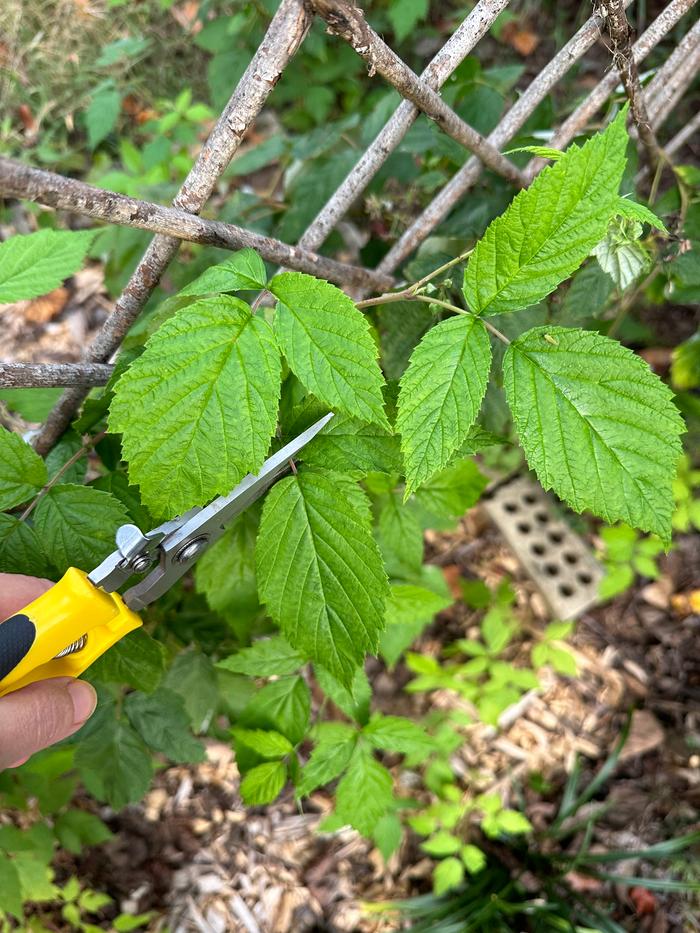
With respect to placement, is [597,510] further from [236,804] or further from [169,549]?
[236,804]

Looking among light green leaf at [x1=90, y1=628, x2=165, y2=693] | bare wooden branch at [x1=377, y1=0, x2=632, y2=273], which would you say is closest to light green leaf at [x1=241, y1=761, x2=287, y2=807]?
light green leaf at [x1=90, y1=628, x2=165, y2=693]

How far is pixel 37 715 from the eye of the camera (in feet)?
3.14

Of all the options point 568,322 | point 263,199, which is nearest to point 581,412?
point 568,322

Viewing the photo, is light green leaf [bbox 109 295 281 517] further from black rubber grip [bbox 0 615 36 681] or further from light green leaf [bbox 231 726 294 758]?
light green leaf [bbox 231 726 294 758]

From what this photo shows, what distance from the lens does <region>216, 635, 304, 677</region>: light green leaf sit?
4.20 feet

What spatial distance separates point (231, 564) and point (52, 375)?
0.45 m

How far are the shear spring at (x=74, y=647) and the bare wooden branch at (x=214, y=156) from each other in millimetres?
415

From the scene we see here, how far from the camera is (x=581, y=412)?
2.93 feet

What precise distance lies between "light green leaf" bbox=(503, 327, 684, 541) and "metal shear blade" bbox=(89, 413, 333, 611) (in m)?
0.31

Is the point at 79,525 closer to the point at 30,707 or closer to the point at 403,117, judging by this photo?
the point at 30,707

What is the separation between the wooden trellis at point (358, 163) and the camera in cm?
84

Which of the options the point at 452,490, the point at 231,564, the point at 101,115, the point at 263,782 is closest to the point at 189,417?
the point at 231,564

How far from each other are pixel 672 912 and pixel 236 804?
4.26ft

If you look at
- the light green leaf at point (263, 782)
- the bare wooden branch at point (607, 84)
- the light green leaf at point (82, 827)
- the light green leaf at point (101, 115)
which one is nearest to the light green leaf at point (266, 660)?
the light green leaf at point (263, 782)
